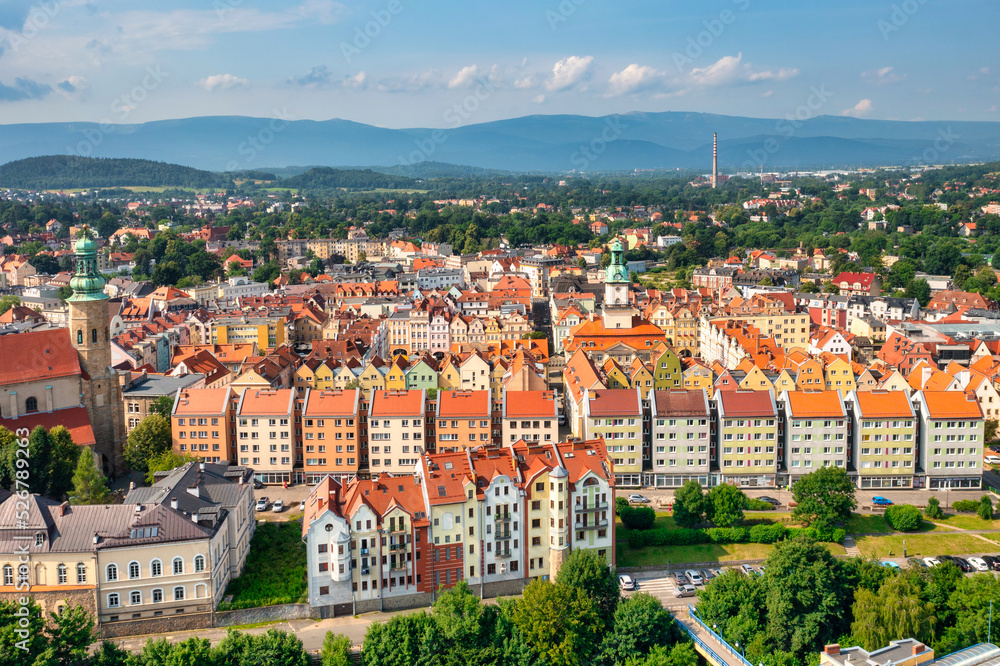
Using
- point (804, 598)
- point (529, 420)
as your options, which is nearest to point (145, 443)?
point (529, 420)

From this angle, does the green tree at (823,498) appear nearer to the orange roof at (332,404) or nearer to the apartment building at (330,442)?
the apartment building at (330,442)

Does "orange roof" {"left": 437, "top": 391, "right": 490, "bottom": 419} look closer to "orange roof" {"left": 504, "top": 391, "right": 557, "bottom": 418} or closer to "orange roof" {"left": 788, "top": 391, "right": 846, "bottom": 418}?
"orange roof" {"left": 504, "top": 391, "right": 557, "bottom": 418}

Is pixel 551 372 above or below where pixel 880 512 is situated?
above

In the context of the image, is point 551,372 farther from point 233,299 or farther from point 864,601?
point 233,299

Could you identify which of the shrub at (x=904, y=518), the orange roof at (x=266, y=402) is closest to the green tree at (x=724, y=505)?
the shrub at (x=904, y=518)

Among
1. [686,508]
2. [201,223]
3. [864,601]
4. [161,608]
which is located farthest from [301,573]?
[201,223]

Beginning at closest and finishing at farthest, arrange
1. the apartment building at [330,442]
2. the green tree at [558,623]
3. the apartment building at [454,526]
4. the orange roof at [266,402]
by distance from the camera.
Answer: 1. the green tree at [558,623]
2. the apartment building at [454,526]
3. the apartment building at [330,442]
4. the orange roof at [266,402]

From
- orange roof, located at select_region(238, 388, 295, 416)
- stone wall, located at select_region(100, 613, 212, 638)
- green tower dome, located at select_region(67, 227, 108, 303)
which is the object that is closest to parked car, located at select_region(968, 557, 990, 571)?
stone wall, located at select_region(100, 613, 212, 638)

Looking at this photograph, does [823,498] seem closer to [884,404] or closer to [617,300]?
[884,404]
